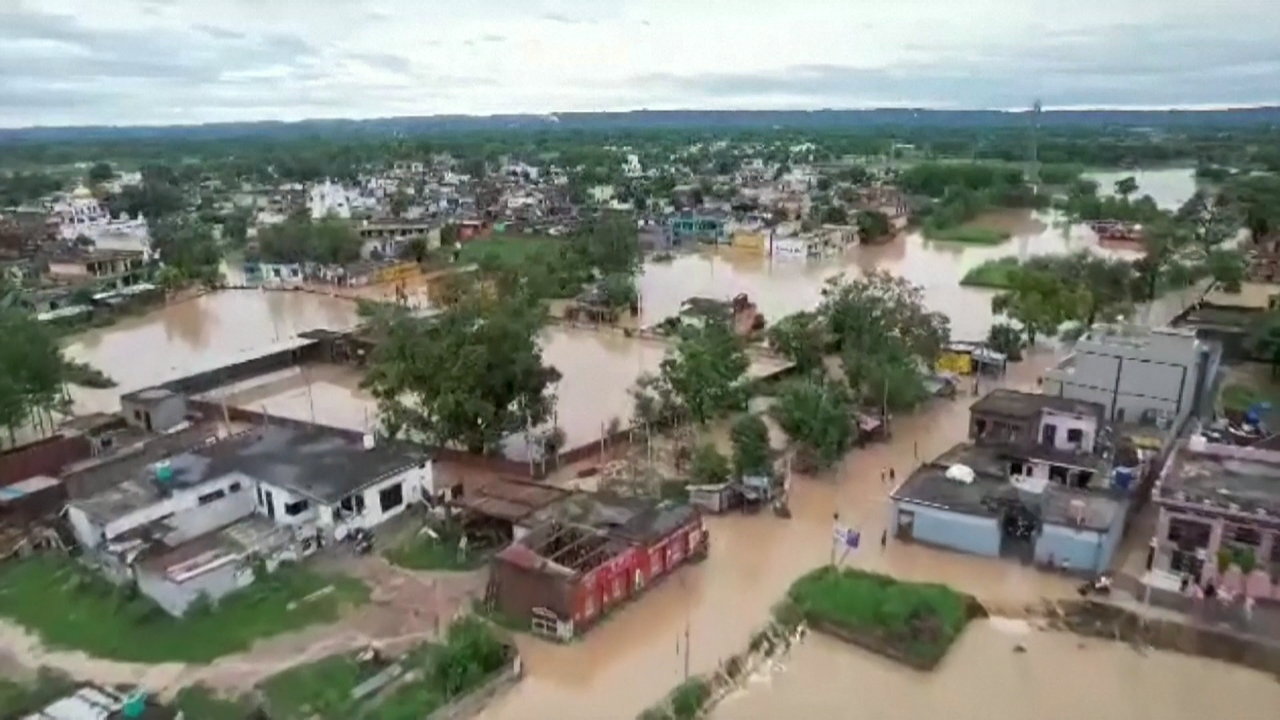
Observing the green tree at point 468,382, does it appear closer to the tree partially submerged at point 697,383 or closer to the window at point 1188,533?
the tree partially submerged at point 697,383

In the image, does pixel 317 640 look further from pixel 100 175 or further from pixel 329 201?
pixel 100 175

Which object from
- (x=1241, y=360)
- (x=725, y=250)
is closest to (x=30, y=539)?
(x=1241, y=360)

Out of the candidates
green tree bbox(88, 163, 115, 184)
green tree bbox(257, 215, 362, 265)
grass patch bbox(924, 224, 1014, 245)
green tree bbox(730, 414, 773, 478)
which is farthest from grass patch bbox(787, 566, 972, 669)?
green tree bbox(88, 163, 115, 184)

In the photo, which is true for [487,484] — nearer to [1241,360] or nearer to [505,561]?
[505,561]

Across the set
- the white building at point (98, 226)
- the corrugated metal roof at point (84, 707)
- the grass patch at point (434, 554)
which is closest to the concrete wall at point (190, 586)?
the corrugated metal roof at point (84, 707)

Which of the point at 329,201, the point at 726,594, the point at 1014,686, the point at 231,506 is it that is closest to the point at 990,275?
the point at 726,594
